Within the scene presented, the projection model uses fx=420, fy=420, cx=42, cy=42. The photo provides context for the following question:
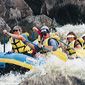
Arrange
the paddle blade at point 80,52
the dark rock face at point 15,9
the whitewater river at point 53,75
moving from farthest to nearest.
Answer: the dark rock face at point 15,9 < the paddle blade at point 80,52 < the whitewater river at point 53,75

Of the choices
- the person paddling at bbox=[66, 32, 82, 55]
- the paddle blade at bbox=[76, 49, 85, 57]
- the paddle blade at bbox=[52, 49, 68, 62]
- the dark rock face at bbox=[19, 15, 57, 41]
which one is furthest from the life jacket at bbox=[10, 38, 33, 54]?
the dark rock face at bbox=[19, 15, 57, 41]

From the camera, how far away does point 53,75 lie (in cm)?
952

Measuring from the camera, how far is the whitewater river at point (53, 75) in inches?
365

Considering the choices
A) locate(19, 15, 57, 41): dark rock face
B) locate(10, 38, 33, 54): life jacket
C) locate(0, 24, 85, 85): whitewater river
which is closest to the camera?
locate(0, 24, 85, 85): whitewater river

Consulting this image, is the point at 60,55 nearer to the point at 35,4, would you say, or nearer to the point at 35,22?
the point at 35,22

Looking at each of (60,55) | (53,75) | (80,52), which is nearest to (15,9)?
(80,52)

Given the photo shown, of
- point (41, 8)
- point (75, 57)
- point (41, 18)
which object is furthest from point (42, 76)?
point (41, 8)

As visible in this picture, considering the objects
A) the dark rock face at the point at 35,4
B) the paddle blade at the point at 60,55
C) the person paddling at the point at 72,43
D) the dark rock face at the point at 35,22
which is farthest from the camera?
the dark rock face at the point at 35,4

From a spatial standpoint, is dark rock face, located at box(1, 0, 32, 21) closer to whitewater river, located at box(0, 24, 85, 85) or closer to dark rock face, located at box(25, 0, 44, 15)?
dark rock face, located at box(25, 0, 44, 15)

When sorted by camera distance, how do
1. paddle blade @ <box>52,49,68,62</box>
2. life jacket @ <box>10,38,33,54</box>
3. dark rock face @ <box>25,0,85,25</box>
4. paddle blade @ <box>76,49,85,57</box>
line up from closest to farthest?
1. paddle blade @ <box>52,49,68,62</box>
2. life jacket @ <box>10,38,33,54</box>
3. paddle blade @ <box>76,49,85,57</box>
4. dark rock face @ <box>25,0,85,25</box>

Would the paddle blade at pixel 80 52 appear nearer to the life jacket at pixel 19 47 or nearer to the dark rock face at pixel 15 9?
the life jacket at pixel 19 47

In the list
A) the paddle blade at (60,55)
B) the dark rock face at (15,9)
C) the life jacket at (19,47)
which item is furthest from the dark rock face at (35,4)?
the paddle blade at (60,55)

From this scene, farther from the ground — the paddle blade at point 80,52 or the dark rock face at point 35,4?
the dark rock face at point 35,4

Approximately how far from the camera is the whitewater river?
9.27 meters
